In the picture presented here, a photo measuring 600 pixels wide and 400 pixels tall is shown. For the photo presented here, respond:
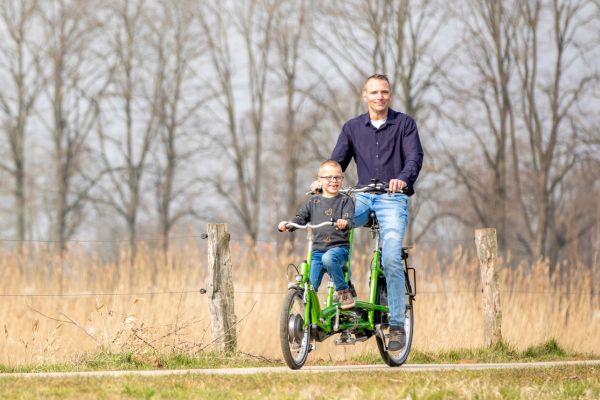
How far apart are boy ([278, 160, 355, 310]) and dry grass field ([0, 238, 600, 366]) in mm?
3754

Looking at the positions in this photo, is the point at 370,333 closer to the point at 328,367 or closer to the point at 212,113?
the point at 328,367

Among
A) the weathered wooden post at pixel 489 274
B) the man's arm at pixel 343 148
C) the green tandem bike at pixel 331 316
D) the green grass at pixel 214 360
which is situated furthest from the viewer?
the weathered wooden post at pixel 489 274

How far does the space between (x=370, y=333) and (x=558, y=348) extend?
462 centimetres

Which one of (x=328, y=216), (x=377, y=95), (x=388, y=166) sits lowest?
(x=328, y=216)

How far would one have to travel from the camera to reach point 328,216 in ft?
27.8

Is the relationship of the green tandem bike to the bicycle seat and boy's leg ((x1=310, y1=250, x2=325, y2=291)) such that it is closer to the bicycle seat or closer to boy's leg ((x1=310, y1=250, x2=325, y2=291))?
the bicycle seat

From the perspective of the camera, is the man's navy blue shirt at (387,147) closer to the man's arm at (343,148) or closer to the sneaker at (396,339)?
the man's arm at (343,148)

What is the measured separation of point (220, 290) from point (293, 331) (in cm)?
258

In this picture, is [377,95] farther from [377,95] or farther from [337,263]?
[337,263]

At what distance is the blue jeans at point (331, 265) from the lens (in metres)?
8.44

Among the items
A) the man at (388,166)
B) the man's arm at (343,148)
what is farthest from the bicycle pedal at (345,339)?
the man's arm at (343,148)

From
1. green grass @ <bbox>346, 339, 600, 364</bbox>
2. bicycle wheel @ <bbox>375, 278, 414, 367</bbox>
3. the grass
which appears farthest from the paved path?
green grass @ <bbox>346, 339, 600, 364</bbox>

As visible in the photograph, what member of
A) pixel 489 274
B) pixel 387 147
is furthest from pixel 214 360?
pixel 489 274

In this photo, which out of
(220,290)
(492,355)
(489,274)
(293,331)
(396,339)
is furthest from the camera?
(489,274)
